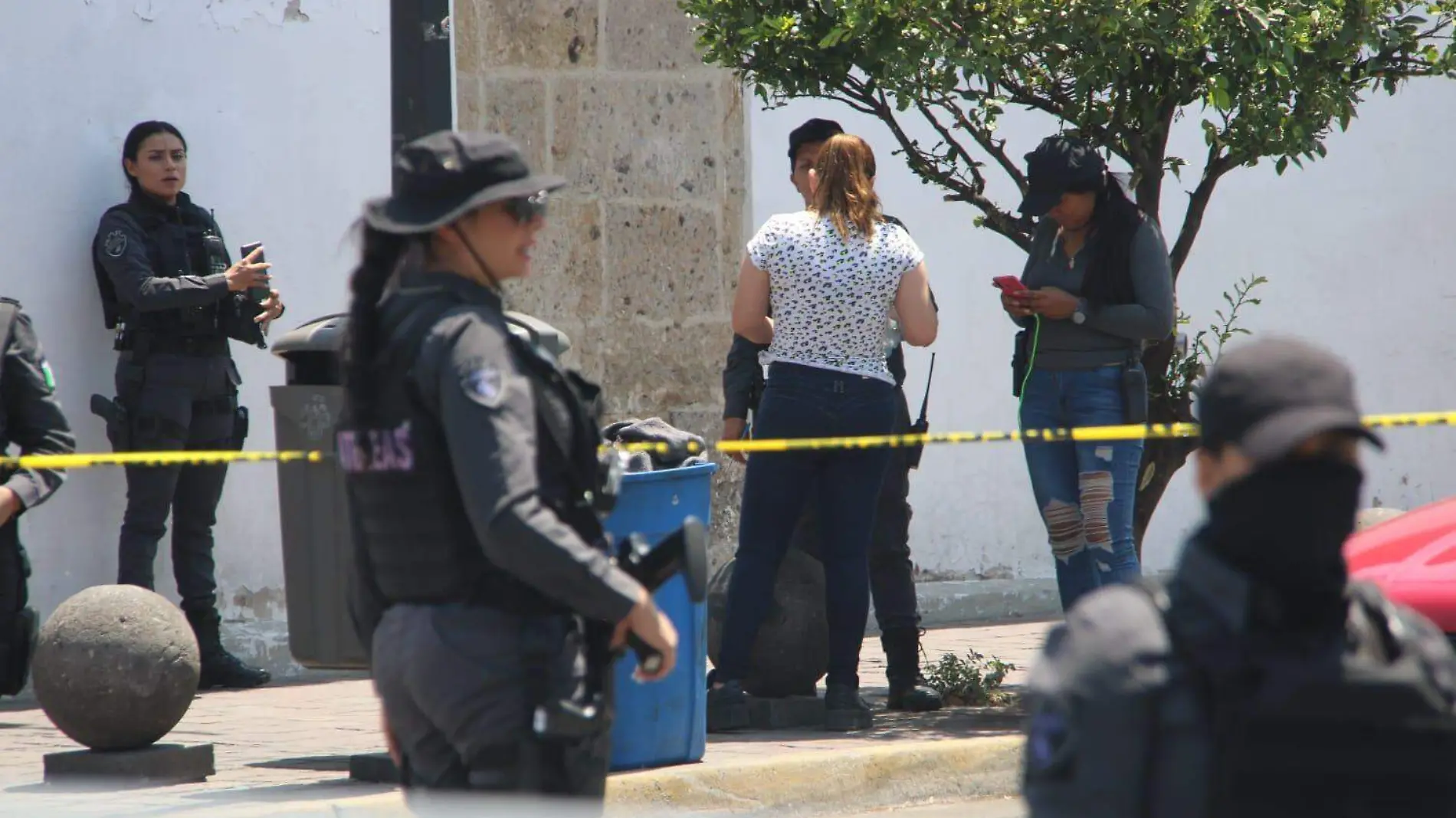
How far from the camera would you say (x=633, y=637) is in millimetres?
3428

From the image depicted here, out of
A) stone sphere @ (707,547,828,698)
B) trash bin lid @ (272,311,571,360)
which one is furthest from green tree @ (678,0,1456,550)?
trash bin lid @ (272,311,571,360)

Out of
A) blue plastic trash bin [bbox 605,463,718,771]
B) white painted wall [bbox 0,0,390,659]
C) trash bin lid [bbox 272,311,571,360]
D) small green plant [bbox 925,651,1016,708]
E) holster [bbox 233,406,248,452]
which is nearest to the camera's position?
trash bin lid [bbox 272,311,571,360]

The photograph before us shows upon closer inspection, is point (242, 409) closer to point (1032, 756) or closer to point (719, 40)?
point (719, 40)

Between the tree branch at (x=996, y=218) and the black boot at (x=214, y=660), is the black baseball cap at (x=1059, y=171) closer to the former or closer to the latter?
the tree branch at (x=996, y=218)

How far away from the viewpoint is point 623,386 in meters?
10.4

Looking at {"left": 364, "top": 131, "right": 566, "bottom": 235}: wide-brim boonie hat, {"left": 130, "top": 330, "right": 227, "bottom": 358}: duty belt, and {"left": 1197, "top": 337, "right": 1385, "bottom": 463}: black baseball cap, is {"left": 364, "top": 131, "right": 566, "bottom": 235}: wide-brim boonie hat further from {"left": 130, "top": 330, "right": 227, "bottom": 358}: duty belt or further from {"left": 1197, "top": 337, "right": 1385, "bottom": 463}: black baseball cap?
{"left": 130, "top": 330, "right": 227, "bottom": 358}: duty belt

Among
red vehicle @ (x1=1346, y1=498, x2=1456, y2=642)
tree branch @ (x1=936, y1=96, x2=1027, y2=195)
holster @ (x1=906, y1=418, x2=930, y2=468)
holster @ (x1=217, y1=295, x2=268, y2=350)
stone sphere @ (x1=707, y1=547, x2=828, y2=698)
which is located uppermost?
tree branch @ (x1=936, y1=96, x2=1027, y2=195)

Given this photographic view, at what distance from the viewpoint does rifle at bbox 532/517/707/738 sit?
335 centimetres

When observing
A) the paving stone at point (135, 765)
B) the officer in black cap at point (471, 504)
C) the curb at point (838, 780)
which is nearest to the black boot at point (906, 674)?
the curb at point (838, 780)

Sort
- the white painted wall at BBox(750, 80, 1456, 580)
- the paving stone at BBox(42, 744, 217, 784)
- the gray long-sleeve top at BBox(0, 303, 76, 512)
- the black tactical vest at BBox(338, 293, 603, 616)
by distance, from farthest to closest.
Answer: the white painted wall at BBox(750, 80, 1456, 580)
the gray long-sleeve top at BBox(0, 303, 76, 512)
the paving stone at BBox(42, 744, 217, 784)
the black tactical vest at BBox(338, 293, 603, 616)

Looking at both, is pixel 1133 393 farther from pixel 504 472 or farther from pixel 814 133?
pixel 504 472

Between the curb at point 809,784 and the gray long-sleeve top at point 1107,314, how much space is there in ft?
4.32

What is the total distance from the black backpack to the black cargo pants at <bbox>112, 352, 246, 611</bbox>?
666 centimetres

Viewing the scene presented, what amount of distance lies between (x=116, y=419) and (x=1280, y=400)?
6.81 meters
